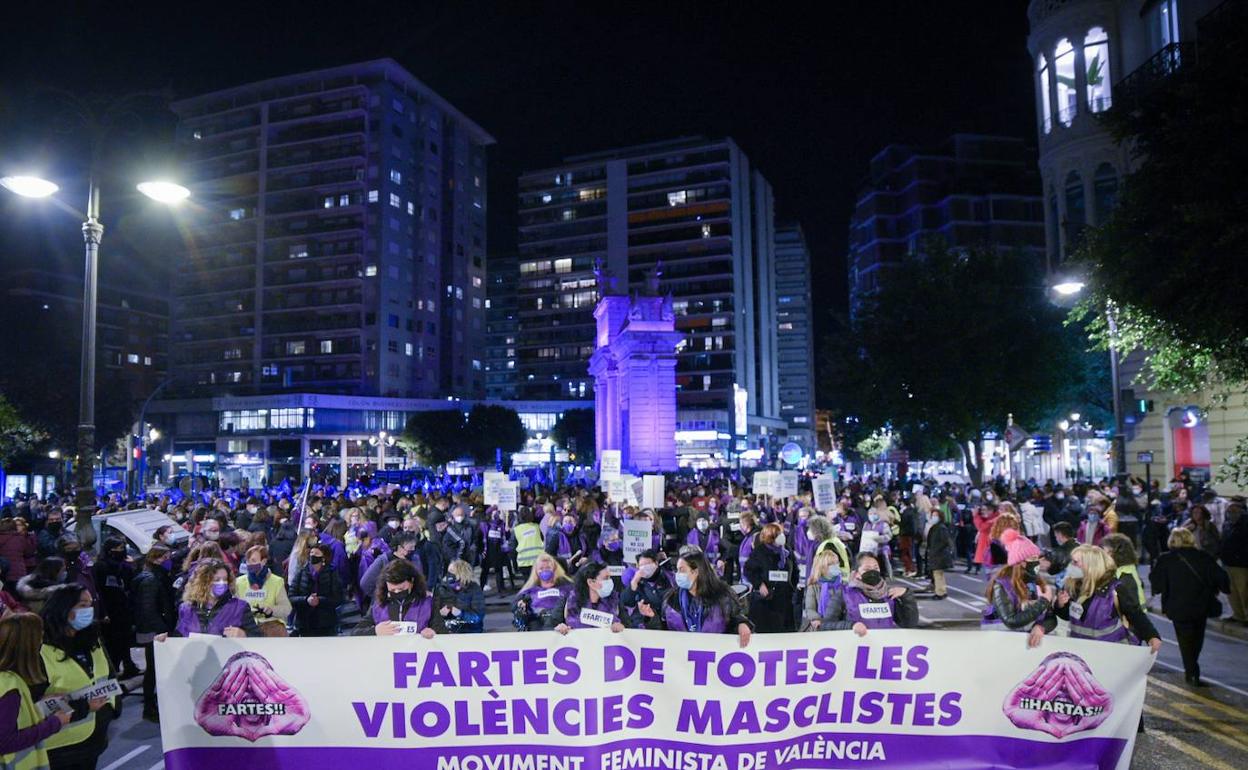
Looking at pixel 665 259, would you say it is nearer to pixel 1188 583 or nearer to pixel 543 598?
pixel 1188 583

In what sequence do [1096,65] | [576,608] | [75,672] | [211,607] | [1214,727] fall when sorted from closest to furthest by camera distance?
1. [75,672]
2. [576,608]
3. [211,607]
4. [1214,727]
5. [1096,65]

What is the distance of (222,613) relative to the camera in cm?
739

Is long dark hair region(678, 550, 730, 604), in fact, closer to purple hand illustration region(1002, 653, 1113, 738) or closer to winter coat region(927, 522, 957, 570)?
purple hand illustration region(1002, 653, 1113, 738)

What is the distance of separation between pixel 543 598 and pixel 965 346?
30.4 metres

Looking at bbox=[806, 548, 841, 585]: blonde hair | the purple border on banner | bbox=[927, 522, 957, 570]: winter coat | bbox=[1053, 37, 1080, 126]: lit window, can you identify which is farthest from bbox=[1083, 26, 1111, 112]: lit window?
the purple border on banner

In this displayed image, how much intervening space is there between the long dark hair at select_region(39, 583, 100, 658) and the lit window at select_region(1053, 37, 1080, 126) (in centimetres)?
3334

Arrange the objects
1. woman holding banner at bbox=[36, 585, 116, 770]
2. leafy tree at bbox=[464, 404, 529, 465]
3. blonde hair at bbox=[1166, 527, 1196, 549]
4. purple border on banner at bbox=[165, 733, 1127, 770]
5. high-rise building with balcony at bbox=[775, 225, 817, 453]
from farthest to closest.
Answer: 1. high-rise building with balcony at bbox=[775, 225, 817, 453]
2. leafy tree at bbox=[464, 404, 529, 465]
3. blonde hair at bbox=[1166, 527, 1196, 549]
4. purple border on banner at bbox=[165, 733, 1127, 770]
5. woman holding banner at bbox=[36, 585, 116, 770]

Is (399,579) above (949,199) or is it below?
below

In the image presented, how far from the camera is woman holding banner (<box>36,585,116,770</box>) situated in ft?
16.7

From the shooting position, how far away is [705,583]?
7.33 meters

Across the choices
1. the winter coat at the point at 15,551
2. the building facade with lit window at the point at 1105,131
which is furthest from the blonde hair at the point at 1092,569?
the building facade with lit window at the point at 1105,131

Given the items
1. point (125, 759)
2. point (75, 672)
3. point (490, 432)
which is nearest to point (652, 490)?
point (125, 759)

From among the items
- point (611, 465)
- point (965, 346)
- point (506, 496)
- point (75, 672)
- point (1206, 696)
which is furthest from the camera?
point (965, 346)

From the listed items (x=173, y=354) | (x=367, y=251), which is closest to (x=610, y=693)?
(x=367, y=251)
